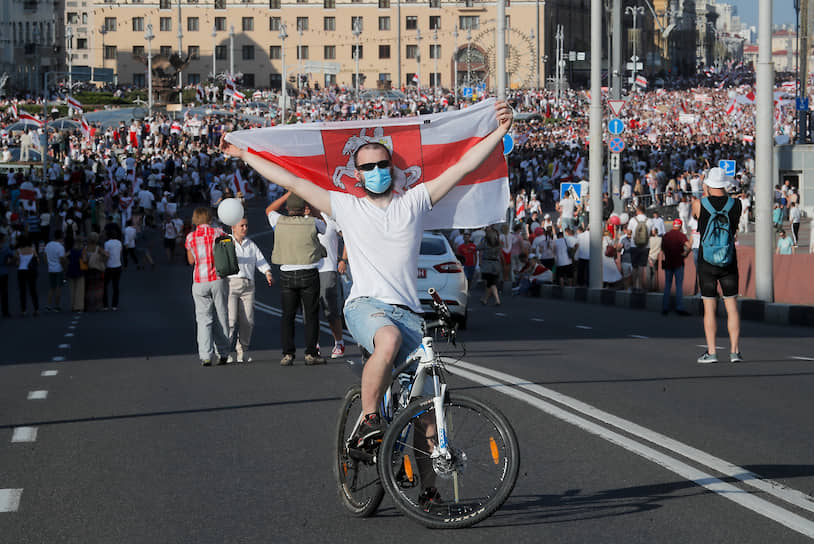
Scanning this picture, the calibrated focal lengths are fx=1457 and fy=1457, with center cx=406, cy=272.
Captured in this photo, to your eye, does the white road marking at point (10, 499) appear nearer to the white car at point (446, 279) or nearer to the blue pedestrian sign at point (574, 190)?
the white car at point (446, 279)

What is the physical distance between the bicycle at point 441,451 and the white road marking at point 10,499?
2006mm

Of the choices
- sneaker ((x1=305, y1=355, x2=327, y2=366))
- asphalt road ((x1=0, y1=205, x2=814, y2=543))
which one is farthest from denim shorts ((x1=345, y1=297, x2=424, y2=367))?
sneaker ((x1=305, y1=355, x2=327, y2=366))

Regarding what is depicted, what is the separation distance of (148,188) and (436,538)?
46291 millimetres

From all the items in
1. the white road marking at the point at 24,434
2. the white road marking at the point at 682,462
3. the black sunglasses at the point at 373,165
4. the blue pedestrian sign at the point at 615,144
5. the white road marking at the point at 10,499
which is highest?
the blue pedestrian sign at the point at 615,144

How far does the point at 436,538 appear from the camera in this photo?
6332mm

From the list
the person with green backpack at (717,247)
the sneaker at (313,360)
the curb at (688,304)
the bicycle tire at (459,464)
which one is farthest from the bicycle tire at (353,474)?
the curb at (688,304)

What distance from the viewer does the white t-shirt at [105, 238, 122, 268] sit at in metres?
28.6

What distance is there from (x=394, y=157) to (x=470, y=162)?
2.10 feet

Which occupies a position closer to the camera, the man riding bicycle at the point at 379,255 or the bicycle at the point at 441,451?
the bicycle at the point at 441,451

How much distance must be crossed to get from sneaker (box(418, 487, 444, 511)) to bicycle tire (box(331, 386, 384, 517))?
287 millimetres

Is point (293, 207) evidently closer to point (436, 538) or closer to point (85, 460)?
point (85, 460)

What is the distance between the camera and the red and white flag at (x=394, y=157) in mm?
7625

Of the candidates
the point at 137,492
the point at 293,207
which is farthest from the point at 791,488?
the point at 293,207

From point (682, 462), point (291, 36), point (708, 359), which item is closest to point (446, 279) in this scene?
point (708, 359)
